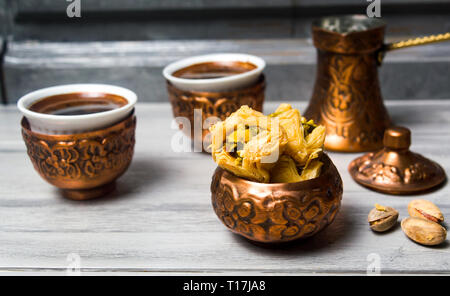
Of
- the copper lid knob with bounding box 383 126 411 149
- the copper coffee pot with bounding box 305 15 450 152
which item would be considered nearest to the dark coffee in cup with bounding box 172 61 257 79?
the copper coffee pot with bounding box 305 15 450 152

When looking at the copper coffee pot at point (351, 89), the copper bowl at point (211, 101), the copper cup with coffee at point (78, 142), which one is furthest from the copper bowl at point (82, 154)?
the copper coffee pot at point (351, 89)

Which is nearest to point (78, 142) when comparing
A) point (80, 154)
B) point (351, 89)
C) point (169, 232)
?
point (80, 154)

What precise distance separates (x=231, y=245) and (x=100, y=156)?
0.56 ft

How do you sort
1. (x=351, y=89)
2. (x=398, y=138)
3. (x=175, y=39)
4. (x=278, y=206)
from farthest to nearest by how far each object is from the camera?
1. (x=175, y=39)
2. (x=351, y=89)
3. (x=398, y=138)
4. (x=278, y=206)

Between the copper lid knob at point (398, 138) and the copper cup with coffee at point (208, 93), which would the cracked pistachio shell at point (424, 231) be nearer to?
the copper lid knob at point (398, 138)

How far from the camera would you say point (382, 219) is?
21.2 inches

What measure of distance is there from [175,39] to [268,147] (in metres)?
0.53

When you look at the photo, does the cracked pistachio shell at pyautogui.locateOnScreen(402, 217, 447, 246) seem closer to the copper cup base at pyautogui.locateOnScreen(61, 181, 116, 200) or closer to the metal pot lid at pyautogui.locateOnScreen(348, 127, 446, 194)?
the metal pot lid at pyautogui.locateOnScreen(348, 127, 446, 194)

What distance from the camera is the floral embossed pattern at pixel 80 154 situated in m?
0.57

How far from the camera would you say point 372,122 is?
716mm

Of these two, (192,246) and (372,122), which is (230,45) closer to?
(372,122)

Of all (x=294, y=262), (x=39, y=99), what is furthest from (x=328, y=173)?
(x=39, y=99)

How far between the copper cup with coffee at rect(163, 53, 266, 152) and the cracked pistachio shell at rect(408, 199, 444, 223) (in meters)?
0.24

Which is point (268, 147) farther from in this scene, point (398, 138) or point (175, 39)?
point (175, 39)
